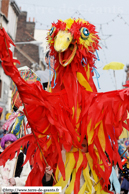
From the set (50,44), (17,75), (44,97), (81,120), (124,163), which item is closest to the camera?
(17,75)

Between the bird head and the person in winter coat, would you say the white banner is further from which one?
the person in winter coat

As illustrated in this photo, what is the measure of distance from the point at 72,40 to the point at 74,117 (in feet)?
2.14

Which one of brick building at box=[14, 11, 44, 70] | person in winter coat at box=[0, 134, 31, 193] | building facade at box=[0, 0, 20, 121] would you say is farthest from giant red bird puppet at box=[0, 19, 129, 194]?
brick building at box=[14, 11, 44, 70]

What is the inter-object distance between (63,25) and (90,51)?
0.32m

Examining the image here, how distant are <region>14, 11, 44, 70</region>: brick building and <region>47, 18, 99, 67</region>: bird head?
85.8 ft

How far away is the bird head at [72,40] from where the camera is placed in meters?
2.76

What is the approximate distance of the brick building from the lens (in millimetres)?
30422

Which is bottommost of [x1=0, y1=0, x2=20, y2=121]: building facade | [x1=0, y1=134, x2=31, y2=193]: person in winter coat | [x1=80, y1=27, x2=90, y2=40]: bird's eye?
[x1=0, y1=134, x2=31, y2=193]: person in winter coat

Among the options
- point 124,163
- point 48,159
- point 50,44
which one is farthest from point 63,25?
point 124,163

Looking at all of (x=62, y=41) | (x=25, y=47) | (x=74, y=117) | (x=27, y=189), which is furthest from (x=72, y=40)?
(x=25, y=47)

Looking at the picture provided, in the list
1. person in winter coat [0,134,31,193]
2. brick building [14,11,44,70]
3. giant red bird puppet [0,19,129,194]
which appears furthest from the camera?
brick building [14,11,44,70]

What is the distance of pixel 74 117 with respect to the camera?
8.94 feet

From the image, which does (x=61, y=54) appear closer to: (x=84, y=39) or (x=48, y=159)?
(x=84, y=39)

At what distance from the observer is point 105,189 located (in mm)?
2783
